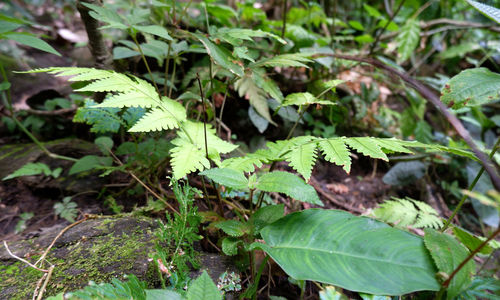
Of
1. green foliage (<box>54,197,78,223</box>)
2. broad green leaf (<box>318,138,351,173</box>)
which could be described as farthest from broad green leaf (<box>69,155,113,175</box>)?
broad green leaf (<box>318,138,351,173</box>)

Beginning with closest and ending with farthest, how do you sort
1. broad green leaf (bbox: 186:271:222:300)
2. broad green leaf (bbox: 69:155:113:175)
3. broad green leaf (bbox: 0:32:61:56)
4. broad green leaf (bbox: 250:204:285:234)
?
broad green leaf (bbox: 186:271:222:300)
broad green leaf (bbox: 250:204:285:234)
broad green leaf (bbox: 0:32:61:56)
broad green leaf (bbox: 69:155:113:175)

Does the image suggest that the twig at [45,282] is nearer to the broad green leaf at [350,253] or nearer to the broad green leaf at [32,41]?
the broad green leaf at [350,253]

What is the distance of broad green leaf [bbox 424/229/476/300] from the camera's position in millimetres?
817

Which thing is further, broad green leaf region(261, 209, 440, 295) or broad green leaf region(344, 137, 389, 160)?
broad green leaf region(344, 137, 389, 160)

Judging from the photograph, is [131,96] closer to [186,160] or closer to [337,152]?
[186,160]

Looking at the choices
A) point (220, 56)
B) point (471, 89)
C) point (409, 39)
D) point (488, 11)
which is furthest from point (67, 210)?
point (409, 39)

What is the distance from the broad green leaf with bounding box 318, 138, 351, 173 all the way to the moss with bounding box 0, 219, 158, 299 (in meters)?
0.83

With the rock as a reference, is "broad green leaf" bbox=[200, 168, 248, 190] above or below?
above

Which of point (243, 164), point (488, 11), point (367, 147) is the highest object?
point (488, 11)

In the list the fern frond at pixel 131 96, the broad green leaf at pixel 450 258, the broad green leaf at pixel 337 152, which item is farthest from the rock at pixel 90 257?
the broad green leaf at pixel 450 258

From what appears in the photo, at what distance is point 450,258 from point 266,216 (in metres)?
0.64

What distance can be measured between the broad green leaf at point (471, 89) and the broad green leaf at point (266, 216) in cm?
82

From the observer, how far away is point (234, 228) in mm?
1077

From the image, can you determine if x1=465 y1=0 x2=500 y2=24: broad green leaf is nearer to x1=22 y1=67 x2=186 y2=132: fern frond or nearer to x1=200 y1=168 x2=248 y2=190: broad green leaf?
x1=200 y1=168 x2=248 y2=190: broad green leaf
